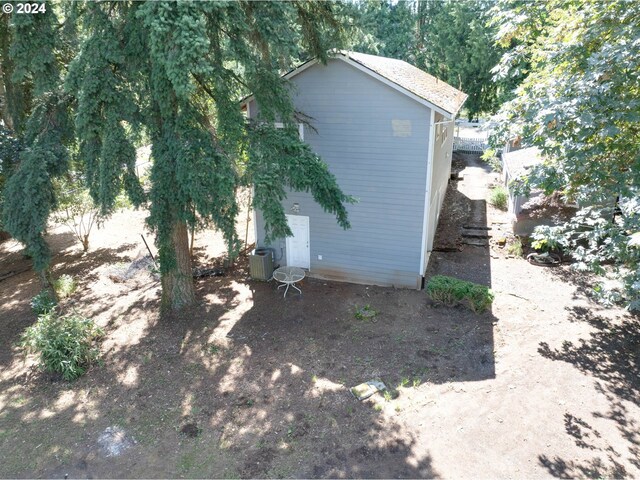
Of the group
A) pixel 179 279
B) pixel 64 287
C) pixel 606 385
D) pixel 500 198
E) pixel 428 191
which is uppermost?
pixel 428 191

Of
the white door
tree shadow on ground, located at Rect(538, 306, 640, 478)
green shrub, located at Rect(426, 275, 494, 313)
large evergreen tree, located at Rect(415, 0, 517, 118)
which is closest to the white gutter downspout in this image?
green shrub, located at Rect(426, 275, 494, 313)

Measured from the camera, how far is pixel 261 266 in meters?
12.7

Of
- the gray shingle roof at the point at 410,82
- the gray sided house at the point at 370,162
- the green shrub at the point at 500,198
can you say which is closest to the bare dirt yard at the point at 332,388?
the gray sided house at the point at 370,162

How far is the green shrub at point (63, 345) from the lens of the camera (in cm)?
862

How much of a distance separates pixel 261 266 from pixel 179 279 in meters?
2.66

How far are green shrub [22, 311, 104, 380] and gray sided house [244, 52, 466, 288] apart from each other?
5.86 meters

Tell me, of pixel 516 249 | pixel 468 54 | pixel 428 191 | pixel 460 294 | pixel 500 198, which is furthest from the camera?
pixel 468 54

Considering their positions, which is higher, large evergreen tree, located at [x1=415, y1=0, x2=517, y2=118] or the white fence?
large evergreen tree, located at [x1=415, y1=0, x2=517, y2=118]

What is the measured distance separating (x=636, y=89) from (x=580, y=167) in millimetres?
1639

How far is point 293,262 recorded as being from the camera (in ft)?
43.4

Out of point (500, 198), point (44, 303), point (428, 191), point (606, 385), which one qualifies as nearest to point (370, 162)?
point (428, 191)

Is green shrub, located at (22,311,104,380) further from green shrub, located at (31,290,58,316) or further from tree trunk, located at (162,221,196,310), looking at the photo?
tree trunk, located at (162,221,196,310)

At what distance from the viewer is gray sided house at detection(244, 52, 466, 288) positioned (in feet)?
34.6

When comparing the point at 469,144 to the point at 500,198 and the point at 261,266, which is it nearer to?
the point at 500,198
